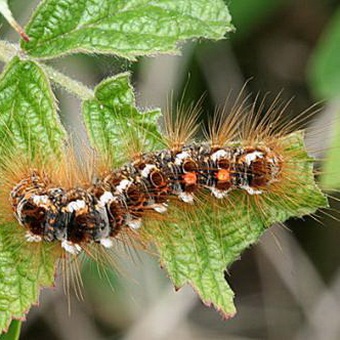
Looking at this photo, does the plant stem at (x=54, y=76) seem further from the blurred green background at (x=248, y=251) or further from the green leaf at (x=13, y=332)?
the blurred green background at (x=248, y=251)

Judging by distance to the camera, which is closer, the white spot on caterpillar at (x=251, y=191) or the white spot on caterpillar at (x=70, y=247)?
the white spot on caterpillar at (x=70, y=247)

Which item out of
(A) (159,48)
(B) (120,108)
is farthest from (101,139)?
(A) (159,48)

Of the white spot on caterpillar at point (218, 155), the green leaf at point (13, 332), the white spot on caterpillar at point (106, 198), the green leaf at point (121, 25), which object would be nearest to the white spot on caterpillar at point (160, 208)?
the white spot on caterpillar at point (106, 198)

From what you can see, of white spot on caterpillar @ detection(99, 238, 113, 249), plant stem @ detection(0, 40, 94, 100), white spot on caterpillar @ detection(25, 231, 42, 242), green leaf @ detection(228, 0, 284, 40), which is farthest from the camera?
green leaf @ detection(228, 0, 284, 40)

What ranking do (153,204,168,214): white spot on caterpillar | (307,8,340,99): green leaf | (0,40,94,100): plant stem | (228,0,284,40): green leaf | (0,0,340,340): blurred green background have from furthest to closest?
(228,0,284,40): green leaf, (0,0,340,340): blurred green background, (307,8,340,99): green leaf, (153,204,168,214): white spot on caterpillar, (0,40,94,100): plant stem

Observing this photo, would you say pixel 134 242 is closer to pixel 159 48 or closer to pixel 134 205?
pixel 134 205

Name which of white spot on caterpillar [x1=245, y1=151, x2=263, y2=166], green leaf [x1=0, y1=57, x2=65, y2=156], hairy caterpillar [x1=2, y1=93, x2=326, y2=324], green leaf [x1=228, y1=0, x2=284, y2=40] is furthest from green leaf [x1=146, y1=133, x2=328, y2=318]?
green leaf [x1=228, y1=0, x2=284, y2=40]

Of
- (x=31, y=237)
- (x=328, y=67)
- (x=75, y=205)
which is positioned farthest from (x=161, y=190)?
(x=328, y=67)

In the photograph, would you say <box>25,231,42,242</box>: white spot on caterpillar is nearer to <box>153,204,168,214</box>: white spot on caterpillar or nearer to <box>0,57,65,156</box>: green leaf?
<box>0,57,65,156</box>: green leaf
